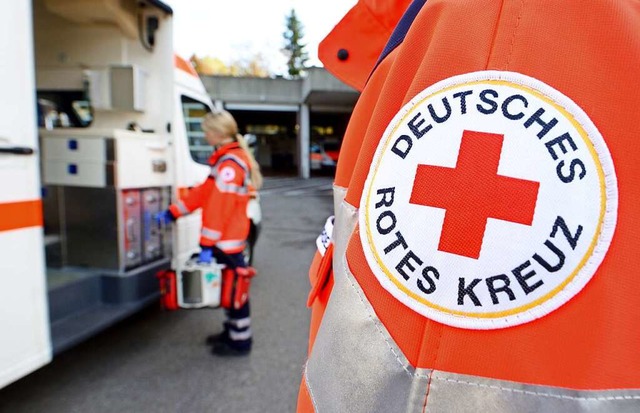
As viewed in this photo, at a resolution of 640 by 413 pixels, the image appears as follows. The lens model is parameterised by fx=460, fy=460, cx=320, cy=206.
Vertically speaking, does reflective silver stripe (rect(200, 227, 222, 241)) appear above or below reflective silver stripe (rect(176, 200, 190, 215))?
below

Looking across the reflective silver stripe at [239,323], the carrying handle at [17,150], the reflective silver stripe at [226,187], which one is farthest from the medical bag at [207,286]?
the carrying handle at [17,150]

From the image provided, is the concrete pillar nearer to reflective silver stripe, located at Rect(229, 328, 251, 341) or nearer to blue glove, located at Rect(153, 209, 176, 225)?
blue glove, located at Rect(153, 209, 176, 225)

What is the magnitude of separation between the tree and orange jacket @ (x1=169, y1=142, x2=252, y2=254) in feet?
208

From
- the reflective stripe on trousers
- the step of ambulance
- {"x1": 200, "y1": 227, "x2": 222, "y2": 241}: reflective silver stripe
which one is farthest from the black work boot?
the reflective stripe on trousers

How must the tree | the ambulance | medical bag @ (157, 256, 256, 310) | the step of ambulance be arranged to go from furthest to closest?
the tree < medical bag @ (157, 256, 256, 310) < the step of ambulance < the ambulance

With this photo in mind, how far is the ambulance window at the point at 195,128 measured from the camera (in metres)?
4.79

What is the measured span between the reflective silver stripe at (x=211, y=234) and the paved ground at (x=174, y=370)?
3.11 feet

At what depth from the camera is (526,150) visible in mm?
580

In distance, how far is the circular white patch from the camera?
3.50 metres

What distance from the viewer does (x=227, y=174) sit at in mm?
3500

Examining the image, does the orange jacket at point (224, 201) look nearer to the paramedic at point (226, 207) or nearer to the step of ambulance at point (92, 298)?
the paramedic at point (226, 207)

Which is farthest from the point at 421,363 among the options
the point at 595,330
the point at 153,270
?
the point at 153,270

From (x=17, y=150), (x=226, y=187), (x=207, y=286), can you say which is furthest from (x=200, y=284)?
(x=17, y=150)

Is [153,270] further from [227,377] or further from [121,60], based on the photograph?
[121,60]
